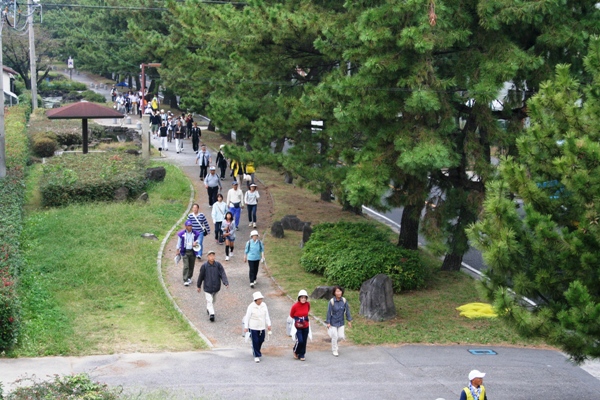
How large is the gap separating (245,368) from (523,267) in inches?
188

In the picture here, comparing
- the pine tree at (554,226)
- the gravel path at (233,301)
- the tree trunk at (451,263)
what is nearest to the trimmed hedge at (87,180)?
the gravel path at (233,301)

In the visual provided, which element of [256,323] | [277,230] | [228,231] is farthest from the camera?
[277,230]

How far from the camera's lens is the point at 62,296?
652 inches

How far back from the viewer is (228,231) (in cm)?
1983

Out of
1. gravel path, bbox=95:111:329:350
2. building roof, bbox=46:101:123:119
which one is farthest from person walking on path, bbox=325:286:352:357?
building roof, bbox=46:101:123:119

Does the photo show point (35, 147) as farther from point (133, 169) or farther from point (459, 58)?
point (459, 58)

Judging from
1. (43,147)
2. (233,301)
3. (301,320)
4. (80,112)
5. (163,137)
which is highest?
(80,112)

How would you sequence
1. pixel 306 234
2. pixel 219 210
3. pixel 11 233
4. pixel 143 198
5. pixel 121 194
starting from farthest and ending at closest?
1. pixel 143 198
2. pixel 121 194
3. pixel 306 234
4. pixel 219 210
5. pixel 11 233

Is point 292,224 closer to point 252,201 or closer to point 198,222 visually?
point 252,201

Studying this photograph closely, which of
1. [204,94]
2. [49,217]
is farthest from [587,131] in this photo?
[204,94]

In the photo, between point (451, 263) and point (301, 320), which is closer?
point (301, 320)

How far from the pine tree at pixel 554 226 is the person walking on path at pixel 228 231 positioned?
29.7 ft

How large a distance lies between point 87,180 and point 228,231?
693cm

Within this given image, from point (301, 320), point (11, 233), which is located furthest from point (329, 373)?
point (11, 233)
